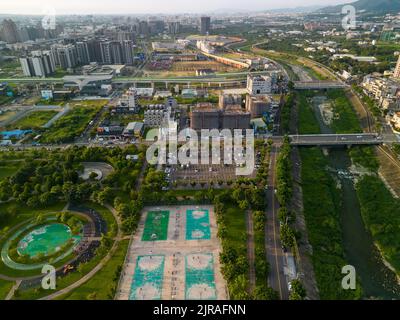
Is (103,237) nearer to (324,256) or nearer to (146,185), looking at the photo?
(146,185)

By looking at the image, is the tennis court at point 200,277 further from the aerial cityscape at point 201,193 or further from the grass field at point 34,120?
the grass field at point 34,120

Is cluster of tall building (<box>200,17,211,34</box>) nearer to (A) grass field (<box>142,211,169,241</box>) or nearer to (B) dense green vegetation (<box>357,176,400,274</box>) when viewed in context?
(B) dense green vegetation (<box>357,176,400,274</box>)

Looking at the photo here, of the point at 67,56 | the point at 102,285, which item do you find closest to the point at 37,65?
the point at 67,56

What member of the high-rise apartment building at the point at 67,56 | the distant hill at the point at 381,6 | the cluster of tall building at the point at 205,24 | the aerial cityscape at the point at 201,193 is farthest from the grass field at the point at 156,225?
the distant hill at the point at 381,6

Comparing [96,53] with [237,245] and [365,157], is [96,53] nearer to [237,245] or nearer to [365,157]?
[365,157]

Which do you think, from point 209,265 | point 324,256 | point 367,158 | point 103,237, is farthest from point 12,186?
point 367,158

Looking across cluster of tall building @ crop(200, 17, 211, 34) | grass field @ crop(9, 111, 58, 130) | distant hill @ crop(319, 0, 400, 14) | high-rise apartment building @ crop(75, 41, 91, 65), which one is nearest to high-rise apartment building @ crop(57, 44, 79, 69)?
high-rise apartment building @ crop(75, 41, 91, 65)
